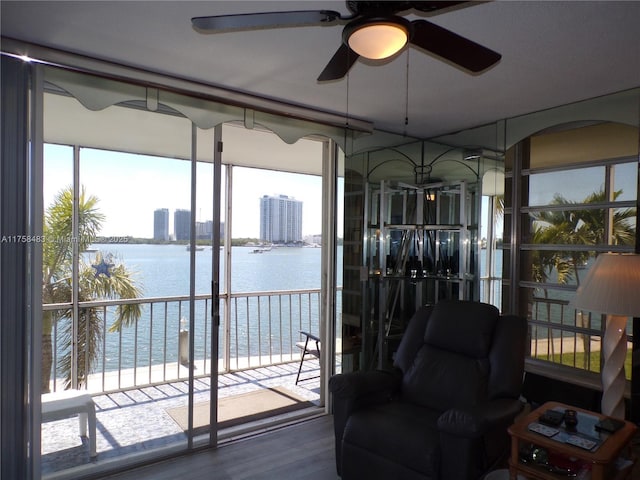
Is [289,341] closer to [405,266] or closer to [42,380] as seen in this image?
[405,266]

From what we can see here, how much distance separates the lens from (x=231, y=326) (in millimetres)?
5078

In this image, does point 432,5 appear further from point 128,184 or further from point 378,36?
point 128,184

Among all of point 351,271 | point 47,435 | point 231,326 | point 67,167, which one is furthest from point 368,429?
point 231,326

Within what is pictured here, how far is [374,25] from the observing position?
4.68 feet

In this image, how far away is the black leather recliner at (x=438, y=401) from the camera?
7.07 feet

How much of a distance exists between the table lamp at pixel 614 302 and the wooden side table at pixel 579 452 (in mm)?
333

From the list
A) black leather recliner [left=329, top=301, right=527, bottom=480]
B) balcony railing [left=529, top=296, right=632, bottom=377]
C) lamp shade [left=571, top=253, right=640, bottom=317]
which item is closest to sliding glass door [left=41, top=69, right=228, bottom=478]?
black leather recliner [left=329, top=301, right=527, bottom=480]

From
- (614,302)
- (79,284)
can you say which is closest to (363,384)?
(614,302)

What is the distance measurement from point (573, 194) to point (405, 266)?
1526mm

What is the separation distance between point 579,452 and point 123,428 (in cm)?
261

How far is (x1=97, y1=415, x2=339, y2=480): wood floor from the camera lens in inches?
108

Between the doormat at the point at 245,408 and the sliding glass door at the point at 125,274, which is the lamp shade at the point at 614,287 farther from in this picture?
the doormat at the point at 245,408

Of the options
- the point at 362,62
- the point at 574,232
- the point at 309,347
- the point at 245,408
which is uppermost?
the point at 362,62

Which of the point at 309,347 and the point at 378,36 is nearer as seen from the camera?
the point at 378,36
